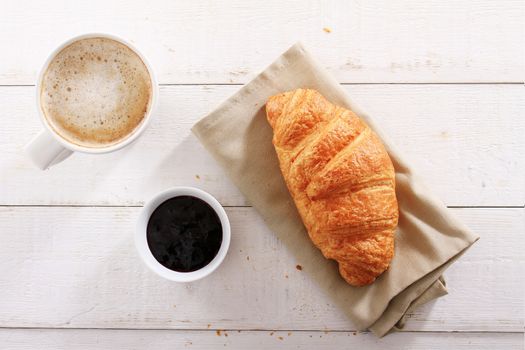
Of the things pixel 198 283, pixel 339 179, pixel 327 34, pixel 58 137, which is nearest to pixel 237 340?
pixel 198 283

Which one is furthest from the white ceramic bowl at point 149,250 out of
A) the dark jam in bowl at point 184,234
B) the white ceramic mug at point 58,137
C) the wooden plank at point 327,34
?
the wooden plank at point 327,34

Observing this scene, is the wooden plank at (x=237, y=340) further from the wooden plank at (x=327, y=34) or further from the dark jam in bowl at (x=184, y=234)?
the wooden plank at (x=327, y=34)

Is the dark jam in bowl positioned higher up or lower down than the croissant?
lower down

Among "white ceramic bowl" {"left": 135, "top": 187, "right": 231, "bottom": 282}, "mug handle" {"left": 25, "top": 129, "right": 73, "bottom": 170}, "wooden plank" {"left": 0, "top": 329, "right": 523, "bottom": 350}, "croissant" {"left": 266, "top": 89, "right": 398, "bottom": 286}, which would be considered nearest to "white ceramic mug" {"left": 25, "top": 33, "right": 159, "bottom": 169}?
"mug handle" {"left": 25, "top": 129, "right": 73, "bottom": 170}

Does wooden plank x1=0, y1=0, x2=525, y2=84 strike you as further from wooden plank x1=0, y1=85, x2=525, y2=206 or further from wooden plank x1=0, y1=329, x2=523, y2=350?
wooden plank x1=0, y1=329, x2=523, y2=350

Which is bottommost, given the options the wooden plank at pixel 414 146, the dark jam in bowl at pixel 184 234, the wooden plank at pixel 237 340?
the wooden plank at pixel 237 340

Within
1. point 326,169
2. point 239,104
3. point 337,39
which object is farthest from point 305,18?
point 326,169
